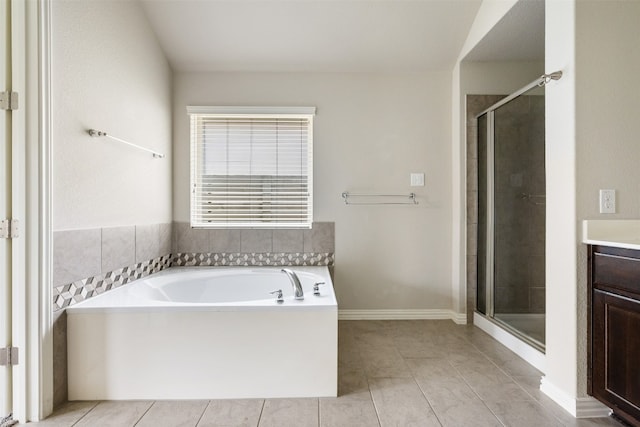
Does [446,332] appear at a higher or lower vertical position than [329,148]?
lower

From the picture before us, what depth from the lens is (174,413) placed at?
5.75 ft

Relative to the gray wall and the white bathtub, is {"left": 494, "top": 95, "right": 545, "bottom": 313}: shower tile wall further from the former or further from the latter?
the gray wall

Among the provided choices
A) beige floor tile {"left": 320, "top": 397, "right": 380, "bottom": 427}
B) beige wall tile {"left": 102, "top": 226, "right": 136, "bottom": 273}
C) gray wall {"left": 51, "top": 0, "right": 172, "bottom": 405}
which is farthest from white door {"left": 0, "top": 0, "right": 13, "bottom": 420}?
beige floor tile {"left": 320, "top": 397, "right": 380, "bottom": 427}

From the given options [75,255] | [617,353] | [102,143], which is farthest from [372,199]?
[75,255]

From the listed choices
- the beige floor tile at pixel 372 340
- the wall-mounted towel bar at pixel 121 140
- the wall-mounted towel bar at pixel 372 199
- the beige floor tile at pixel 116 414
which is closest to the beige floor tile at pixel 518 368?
the beige floor tile at pixel 372 340

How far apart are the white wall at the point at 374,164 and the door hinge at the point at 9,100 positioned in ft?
5.16

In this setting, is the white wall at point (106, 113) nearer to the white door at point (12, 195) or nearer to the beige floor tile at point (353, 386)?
the white door at point (12, 195)

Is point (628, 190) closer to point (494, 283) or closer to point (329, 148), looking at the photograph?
point (494, 283)

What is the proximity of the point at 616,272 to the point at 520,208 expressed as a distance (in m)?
1.28

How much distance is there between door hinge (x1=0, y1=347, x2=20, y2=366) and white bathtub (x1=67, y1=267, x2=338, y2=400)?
22 cm

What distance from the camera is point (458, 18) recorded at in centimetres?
280

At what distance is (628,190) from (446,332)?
167 cm

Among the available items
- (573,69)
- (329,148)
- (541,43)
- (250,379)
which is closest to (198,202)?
(329,148)

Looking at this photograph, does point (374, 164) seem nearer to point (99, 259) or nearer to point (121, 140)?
point (121, 140)
